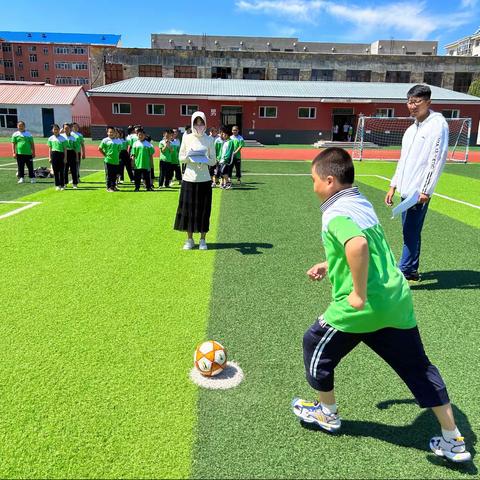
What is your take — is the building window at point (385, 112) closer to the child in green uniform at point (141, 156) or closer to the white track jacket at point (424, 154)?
the child in green uniform at point (141, 156)

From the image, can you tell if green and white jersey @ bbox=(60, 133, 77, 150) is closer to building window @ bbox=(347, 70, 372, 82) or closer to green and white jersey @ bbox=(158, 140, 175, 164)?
green and white jersey @ bbox=(158, 140, 175, 164)

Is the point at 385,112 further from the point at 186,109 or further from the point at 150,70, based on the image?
the point at 150,70

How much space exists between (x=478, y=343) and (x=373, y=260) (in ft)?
8.00

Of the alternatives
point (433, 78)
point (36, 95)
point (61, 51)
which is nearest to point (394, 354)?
point (36, 95)

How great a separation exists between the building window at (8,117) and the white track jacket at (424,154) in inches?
1887

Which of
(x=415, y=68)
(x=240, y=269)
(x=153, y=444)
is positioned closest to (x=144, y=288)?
(x=240, y=269)

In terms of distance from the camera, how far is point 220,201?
12.1 metres

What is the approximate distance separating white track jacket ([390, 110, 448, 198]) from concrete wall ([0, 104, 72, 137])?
45302 millimetres

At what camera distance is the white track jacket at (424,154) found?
4.98m

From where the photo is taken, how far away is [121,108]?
3928 cm

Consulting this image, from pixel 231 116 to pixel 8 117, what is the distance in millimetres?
23511

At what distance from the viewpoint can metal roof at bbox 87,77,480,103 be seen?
39.0m

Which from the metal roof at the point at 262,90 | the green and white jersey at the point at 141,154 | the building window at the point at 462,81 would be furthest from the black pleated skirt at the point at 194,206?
the building window at the point at 462,81

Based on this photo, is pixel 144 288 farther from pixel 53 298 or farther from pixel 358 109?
pixel 358 109
